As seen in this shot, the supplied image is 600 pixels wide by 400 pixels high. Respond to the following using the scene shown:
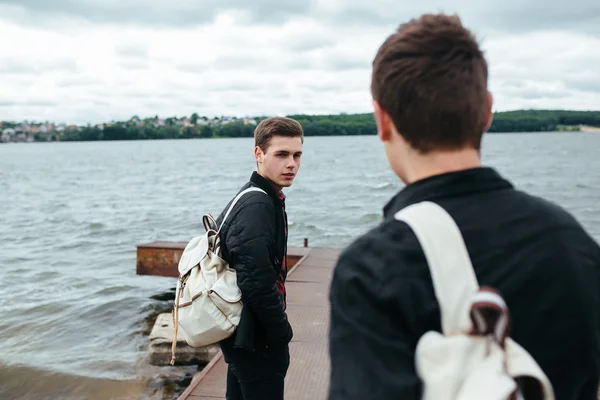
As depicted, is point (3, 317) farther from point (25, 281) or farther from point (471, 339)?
point (471, 339)

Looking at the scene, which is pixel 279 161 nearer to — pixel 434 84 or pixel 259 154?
pixel 259 154

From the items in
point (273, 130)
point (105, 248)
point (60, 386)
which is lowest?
point (105, 248)

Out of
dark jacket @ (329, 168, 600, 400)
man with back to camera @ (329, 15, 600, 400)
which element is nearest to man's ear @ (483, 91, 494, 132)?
man with back to camera @ (329, 15, 600, 400)

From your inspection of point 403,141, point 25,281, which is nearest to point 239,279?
point 403,141

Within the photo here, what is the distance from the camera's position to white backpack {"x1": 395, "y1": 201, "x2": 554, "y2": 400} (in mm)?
1097

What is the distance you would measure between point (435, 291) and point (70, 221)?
28.4 meters

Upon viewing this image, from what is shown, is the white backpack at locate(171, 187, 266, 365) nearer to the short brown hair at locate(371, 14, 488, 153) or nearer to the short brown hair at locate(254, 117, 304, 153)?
the short brown hair at locate(254, 117, 304, 153)

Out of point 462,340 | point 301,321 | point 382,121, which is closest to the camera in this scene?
point 462,340

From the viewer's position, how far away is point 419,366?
1.16 m

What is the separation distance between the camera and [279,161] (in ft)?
11.0

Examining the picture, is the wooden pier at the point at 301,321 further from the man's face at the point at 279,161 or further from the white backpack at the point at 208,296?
the man's face at the point at 279,161

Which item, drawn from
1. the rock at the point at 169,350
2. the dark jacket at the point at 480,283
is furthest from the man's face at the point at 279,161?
the rock at the point at 169,350

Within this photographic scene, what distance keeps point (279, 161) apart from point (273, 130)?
198 mm

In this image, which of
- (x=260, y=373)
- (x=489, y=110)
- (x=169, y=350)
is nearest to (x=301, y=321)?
(x=169, y=350)
